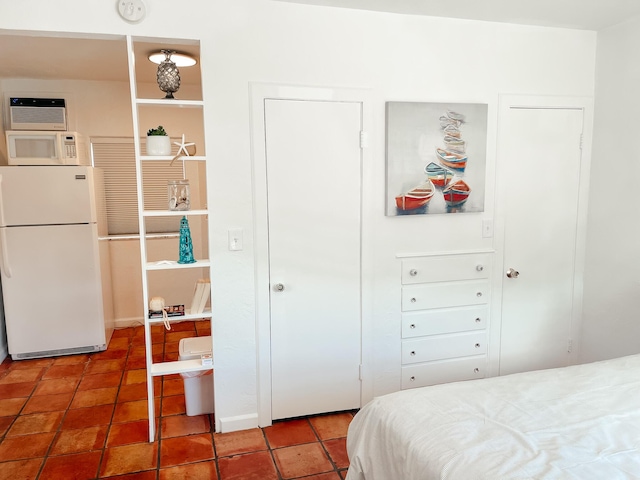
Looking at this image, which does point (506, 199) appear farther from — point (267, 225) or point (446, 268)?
point (267, 225)

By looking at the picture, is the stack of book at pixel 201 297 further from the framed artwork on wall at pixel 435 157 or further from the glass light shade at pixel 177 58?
the glass light shade at pixel 177 58

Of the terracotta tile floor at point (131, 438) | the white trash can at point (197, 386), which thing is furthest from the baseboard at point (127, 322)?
the white trash can at point (197, 386)

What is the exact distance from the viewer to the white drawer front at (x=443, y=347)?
3014 millimetres

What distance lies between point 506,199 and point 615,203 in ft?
2.26

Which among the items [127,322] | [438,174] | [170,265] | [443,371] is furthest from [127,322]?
[438,174]

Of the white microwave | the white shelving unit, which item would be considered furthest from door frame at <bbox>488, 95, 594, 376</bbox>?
the white microwave

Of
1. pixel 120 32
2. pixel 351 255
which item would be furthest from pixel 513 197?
pixel 120 32

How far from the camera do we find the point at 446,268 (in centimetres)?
300

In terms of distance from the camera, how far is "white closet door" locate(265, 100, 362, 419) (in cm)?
266

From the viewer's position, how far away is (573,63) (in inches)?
121

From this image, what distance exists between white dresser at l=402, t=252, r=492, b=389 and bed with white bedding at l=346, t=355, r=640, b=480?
111cm

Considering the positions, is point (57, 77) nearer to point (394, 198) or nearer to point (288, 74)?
point (288, 74)

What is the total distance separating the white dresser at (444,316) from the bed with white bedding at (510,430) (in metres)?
1.11

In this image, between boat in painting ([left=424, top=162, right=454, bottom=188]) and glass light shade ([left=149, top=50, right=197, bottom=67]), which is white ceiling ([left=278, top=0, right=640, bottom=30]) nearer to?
boat in painting ([left=424, top=162, right=454, bottom=188])
